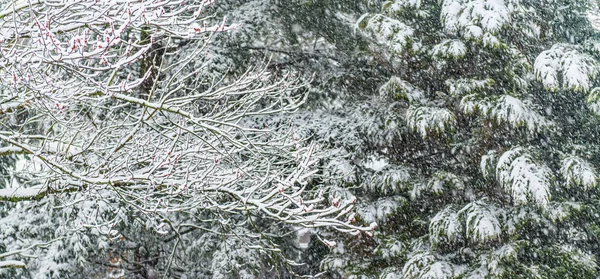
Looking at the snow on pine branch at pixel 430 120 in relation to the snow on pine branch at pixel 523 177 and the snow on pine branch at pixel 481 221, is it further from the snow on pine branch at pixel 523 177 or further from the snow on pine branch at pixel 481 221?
the snow on pine branch at pixel 481 221

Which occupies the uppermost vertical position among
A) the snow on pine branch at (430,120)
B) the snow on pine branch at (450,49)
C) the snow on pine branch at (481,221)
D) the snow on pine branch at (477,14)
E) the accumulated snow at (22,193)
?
the snow on pine branch at (477,14)

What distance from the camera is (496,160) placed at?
25.4 feet

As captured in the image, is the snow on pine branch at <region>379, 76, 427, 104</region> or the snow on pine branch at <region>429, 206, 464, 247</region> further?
the snow on pine branch at <region>379, 76, 427, 104</region>

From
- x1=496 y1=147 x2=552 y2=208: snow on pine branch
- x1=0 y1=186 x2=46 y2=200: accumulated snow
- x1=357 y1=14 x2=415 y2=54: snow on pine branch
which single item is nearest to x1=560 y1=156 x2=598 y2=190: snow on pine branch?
x1=496 y1=147 x2=552 y2=208: snow on pine branch

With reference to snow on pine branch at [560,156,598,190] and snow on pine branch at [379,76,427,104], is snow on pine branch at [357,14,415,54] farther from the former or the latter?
→ snow on pine branch at [560,156,598,190]

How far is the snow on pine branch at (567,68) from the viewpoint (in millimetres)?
7254

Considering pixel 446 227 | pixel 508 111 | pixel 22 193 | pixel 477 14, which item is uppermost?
pixel 477 14

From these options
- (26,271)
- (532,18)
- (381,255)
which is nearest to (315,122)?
(381,255)

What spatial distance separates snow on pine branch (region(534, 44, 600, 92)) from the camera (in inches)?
286

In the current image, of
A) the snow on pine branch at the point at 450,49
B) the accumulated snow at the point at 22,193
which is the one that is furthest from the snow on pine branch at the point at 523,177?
the accumulated snow at the point at 22,193

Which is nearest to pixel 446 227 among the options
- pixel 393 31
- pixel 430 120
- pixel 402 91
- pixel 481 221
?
pixel 481 221

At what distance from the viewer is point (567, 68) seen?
24.1 ft

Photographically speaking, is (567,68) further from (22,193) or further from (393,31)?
(22,193)

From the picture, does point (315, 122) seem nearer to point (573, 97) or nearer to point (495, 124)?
point (495, 124)
